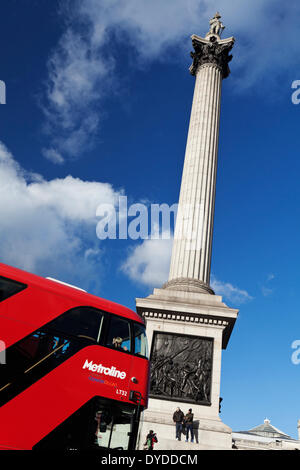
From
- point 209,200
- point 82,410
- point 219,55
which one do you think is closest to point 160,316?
point 209,200

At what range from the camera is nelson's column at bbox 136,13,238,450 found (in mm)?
16250

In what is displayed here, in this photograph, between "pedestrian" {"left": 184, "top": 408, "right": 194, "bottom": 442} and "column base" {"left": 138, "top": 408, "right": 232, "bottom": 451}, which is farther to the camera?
"column base" {"left": 138, "top": 408, "right": 232, "bottom": 451}

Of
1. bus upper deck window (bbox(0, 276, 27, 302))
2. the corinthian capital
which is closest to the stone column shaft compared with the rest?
the corinthian capital

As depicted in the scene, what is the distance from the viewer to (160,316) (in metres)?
18.9

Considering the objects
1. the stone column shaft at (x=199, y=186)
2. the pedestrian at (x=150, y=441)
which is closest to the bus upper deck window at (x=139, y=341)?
the pedestrian at (x=150, y=441)

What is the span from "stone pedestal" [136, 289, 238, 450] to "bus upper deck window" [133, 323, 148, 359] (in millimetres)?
7612

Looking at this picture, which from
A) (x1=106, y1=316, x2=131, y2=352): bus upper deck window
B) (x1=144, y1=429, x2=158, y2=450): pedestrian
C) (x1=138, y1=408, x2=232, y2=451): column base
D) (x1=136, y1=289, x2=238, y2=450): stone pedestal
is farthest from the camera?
(x1=136, y1=289, x2=238, y2=450): stone pedestal

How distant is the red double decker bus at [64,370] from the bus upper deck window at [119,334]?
0.02 metres

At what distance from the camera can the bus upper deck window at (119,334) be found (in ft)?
29.3

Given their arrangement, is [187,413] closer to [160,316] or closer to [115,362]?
[160,316]

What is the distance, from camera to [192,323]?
1869 cm

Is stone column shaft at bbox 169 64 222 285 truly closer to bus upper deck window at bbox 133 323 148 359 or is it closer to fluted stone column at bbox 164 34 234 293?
fluted stone column at bbox 164 34 234 293
